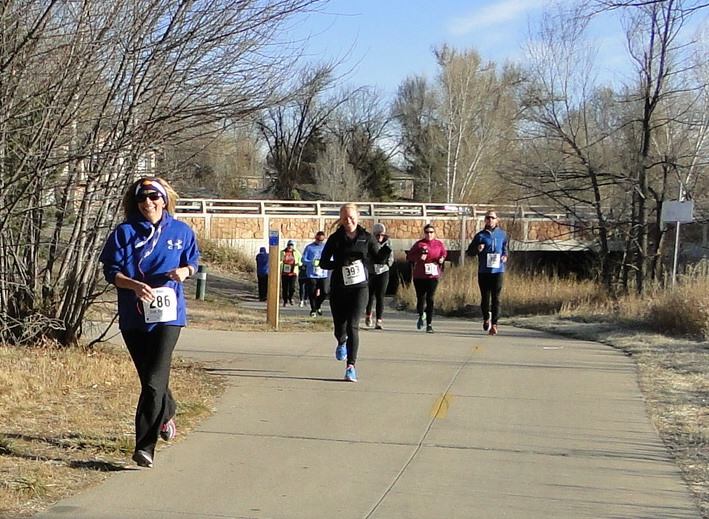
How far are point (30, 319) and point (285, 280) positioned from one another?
15.3 meters

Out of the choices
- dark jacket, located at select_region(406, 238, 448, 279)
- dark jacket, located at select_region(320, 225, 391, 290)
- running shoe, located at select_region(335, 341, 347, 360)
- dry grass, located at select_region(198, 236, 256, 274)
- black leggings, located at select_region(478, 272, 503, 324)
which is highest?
dark jacket, located at select_region(320, 225, 391, 290)

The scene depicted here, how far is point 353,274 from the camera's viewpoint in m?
9.47

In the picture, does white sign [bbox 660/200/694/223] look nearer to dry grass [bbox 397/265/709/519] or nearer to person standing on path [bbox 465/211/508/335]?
dry grass [bbox 397/265/709/519]

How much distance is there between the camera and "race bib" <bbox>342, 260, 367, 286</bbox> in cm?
945

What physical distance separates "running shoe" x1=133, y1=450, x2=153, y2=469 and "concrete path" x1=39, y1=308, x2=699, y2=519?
9cm

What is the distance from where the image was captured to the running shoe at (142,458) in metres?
5.81

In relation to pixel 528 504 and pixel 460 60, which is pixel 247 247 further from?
pixel 528 504

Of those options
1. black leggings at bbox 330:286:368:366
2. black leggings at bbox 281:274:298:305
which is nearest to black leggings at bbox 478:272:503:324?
black leggings at bbox 330:286:368:366

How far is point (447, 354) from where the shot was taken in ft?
37.8

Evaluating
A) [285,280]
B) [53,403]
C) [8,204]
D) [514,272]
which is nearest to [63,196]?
[8,204]

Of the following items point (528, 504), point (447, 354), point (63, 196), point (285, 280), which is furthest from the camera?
point (285, 280)

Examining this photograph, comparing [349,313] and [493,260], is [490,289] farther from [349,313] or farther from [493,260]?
[349,313]

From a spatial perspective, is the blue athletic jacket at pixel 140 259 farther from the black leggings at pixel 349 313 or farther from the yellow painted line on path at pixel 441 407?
the black leggings at pixel 349 313

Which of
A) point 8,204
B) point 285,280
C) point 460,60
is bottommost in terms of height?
point 285,280
